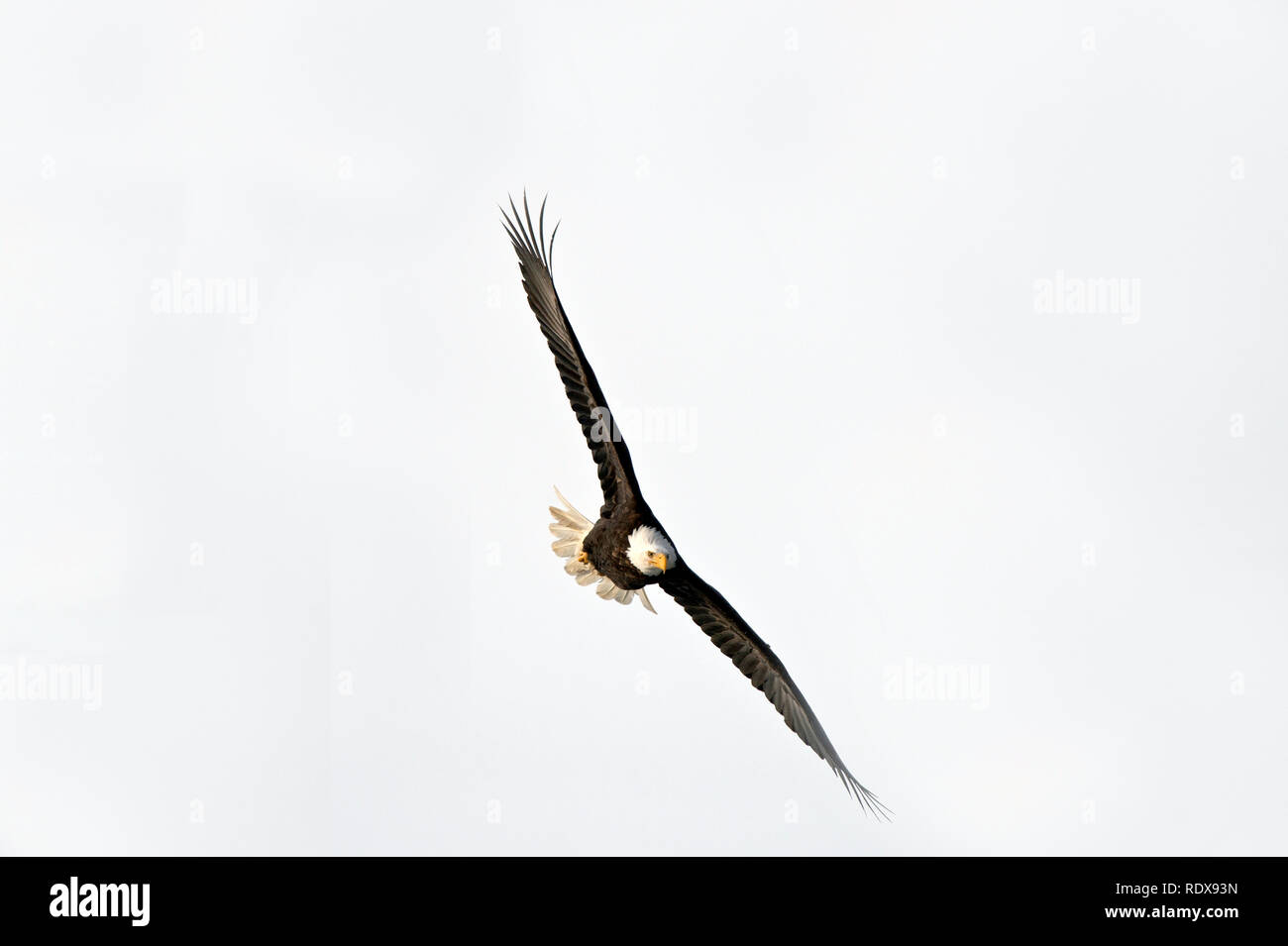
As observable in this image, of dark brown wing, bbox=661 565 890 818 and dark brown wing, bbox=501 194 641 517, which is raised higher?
dark brown wing, bbox=501 194 641 517

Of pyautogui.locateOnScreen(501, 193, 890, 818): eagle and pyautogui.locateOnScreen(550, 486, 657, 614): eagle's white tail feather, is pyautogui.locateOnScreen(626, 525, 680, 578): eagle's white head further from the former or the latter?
pyautogui.locateOnScreen(550, 486, 657, 614): eagle's white tail feather

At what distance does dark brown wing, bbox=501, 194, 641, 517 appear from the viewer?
11281 mm

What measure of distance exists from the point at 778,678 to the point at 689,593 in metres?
1.24

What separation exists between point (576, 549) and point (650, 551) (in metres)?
1.82

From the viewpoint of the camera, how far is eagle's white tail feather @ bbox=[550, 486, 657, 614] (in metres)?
13.0

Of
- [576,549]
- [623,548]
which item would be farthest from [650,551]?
[576,549]

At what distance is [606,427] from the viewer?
1137 centimetres

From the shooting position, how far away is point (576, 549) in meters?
13.2

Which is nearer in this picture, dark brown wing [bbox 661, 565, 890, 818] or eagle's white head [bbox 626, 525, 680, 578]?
eagle's white head [bbox 626, 525, 680, 578]

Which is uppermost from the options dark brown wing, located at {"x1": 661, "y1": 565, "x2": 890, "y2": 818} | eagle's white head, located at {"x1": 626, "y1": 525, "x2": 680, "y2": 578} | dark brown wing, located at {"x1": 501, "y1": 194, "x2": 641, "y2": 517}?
dark brown wing, located at {"x1": 501, "y1": 194, "x2": 641, "y2": 517}

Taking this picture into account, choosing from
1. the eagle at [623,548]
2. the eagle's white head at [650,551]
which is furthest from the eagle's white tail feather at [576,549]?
the eagle's white head at [650,551]

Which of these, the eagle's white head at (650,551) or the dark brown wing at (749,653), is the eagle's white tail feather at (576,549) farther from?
the eagle's white head at (650,551)

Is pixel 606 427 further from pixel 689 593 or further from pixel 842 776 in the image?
pixel 842 776

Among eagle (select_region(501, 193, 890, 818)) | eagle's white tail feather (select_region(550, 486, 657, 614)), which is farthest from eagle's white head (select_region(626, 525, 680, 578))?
eagle's white tail feather (select_region(550, 486, 657, 614))
